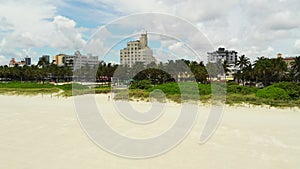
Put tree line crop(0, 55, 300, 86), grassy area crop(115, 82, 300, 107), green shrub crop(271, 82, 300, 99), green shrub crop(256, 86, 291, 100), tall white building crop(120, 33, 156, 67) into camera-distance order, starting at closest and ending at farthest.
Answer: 1. grassy area crop(115, 82, 300, 107)
2. green shrub crop(256, 86, 291, 100)
3. green shrub crop(271, 82, 300, 99)
4. tall white building crop(120, 33, 156, 67)
5. tree line crop(0, 55, 300, 86)

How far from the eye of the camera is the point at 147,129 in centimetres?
1358

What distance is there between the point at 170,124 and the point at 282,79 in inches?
1335

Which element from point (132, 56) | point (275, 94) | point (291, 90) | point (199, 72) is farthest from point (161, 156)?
point (199, 72)

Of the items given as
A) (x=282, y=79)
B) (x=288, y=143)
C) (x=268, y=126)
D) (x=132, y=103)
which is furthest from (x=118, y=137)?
(x=282, y=79)

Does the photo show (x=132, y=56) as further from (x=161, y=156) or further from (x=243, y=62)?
(x=161, y=156)

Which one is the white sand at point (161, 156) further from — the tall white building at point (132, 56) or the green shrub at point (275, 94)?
the tall white building at point (132, 56)


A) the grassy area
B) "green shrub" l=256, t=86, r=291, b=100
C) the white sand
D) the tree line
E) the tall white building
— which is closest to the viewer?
the white sand

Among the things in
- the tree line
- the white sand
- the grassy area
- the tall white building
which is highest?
the tall white building

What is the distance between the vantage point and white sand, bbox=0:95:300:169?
28.2 feet

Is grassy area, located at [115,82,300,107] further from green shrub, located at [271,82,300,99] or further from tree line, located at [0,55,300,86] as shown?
tree line, located at [0,55,300,86]

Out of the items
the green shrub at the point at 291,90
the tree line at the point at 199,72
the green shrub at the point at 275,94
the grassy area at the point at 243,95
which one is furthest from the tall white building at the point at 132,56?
the green shrub at the point at 291,90

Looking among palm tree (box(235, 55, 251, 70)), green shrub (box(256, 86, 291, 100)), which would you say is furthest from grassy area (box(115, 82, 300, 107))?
palm tree (box(235, 55, 251, 70))

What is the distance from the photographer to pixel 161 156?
30.8 ft

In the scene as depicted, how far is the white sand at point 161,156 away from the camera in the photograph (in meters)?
8.61
